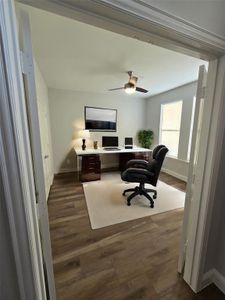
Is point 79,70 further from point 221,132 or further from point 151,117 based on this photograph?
point 151,117

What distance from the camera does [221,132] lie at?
1.03 meters

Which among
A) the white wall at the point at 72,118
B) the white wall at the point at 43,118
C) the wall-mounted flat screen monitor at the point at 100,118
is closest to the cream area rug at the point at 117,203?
the white wall at the point at 43,118

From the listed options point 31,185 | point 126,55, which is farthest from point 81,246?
point 126,55

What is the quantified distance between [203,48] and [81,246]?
2.15m

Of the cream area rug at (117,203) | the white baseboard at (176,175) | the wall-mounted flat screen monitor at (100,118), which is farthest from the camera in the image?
the wall-mounted flat screen monitor at (100,118)

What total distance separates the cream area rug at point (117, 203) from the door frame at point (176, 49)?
1.14 m

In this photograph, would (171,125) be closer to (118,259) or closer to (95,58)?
(95,58)

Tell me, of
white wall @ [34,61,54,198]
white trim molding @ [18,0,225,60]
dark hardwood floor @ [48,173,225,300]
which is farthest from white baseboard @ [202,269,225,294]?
white wall @ [34,61,54,198]

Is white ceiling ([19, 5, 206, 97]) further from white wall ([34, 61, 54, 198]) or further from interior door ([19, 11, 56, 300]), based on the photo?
interior door ([19, 11, 56, 300])

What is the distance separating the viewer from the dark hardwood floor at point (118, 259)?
48.8 inches

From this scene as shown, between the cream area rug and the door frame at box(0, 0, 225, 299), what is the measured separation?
114cm

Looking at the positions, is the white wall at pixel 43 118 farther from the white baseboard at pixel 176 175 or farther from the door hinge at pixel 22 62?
the white baseboard at pixel 176 175

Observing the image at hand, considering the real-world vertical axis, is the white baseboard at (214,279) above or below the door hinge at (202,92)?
below

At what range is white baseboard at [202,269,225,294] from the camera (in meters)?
1.26
